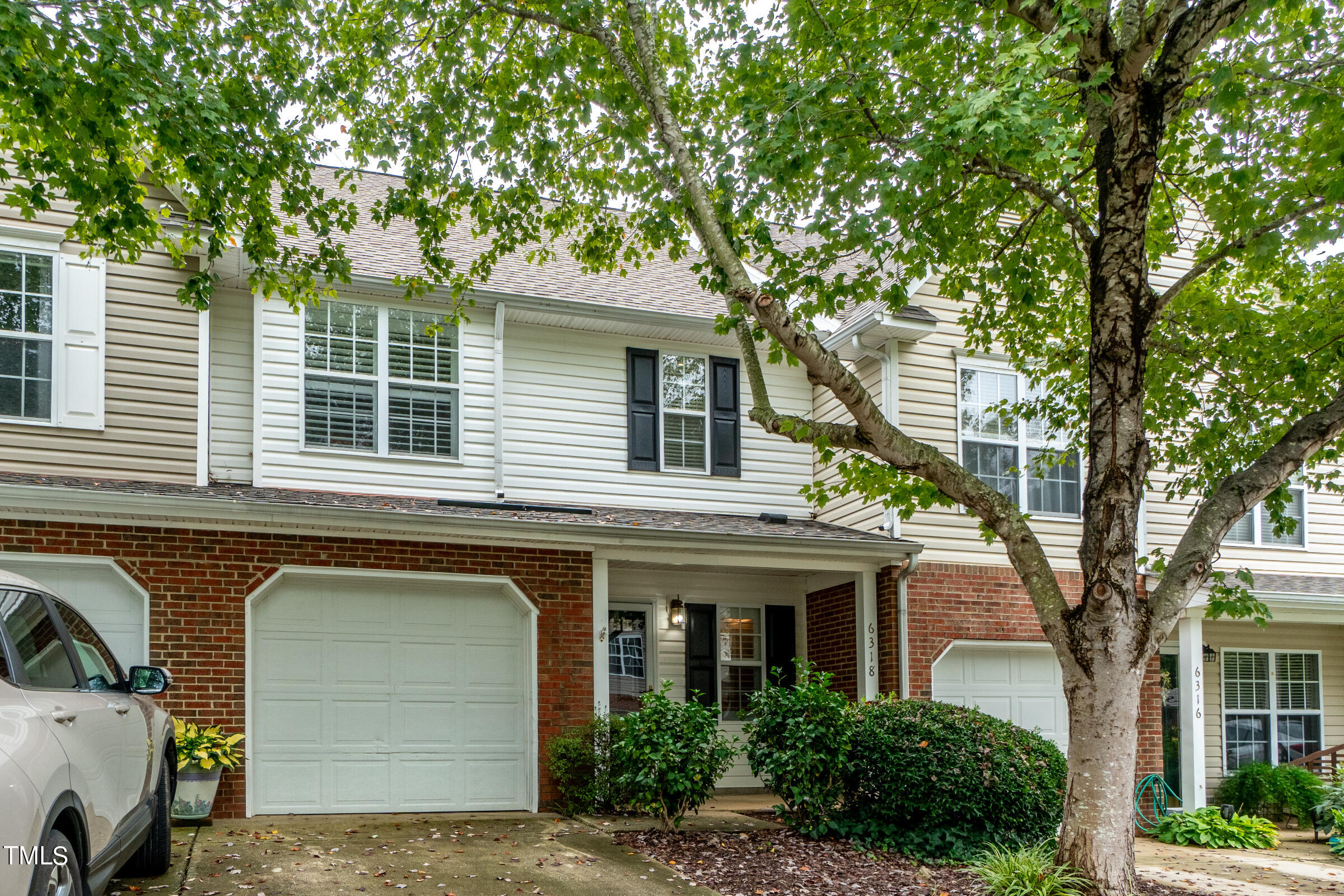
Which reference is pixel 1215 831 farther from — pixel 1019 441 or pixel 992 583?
pixel 1019 441

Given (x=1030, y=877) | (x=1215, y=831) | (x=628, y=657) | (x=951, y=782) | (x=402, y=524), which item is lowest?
(x=1215, y=831)

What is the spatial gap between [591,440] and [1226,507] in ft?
23.8

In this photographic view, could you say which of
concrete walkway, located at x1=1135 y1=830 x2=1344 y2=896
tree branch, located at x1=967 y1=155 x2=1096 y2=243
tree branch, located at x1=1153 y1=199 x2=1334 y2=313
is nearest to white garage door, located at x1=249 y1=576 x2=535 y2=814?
concrete walkway, located at x1=1135 y1=830 x2=1344 y2=896

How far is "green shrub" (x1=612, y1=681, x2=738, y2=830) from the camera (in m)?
9.97

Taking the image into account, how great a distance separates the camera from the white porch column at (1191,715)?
13.7 metres

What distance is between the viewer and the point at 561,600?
1149 centimetres

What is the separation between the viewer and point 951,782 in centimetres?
980

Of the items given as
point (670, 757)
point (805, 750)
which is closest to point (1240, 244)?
point (805, 750)

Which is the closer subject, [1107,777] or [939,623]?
[1107,777]

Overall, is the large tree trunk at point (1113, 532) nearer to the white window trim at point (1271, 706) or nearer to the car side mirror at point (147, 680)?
the car side mirror at point (147, 680)

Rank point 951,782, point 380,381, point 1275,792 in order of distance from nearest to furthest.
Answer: point 951,782, point 380,381, point 1275,792

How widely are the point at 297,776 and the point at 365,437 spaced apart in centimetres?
357

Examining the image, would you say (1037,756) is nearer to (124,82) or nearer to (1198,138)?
(1198,138)

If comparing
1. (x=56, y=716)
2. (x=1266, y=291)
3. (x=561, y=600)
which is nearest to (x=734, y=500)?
(x=561, y=600)
